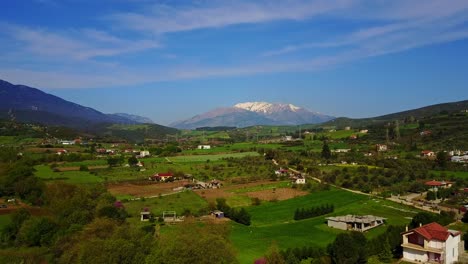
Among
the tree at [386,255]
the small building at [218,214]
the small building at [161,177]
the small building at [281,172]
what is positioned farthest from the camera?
the small building at [281,172]

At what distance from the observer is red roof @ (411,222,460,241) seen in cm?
2541

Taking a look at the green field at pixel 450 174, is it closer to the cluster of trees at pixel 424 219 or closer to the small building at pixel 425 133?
the cluster of trees at pixel 424 219

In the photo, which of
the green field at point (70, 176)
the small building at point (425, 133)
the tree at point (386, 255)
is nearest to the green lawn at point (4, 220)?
the green field at point (70, 176)

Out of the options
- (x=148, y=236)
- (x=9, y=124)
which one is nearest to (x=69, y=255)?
(x=148, y=236)

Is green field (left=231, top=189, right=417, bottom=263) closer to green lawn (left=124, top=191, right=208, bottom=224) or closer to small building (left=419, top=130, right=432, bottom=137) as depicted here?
green lawn (left=124, top=191, right=208, bottom=224)

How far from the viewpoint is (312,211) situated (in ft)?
128

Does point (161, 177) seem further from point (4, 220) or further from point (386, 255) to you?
point (386, 255)

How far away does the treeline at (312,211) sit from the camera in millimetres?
38531

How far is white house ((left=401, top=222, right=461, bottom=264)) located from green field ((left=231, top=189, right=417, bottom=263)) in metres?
4.62

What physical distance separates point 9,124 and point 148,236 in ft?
419

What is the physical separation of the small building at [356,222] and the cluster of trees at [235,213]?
7.08m

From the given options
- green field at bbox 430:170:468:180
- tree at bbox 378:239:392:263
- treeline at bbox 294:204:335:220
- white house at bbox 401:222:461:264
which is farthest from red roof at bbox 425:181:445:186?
tree at bbox 378:239:392:263

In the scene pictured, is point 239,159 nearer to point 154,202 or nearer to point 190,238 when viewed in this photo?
point 154,202

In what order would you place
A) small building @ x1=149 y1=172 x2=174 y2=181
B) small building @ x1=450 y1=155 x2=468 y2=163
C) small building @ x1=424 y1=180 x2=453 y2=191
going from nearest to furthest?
small building @ x1=424 y1=180 x2=453 y2=191 → small building @ x1=149 y1=172 x2=174 y2=181 → small building @ x1=450 y1=155 x2=468 y2=163
